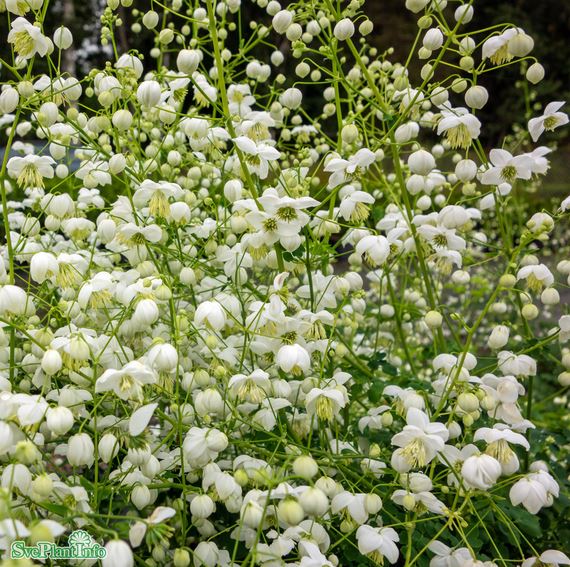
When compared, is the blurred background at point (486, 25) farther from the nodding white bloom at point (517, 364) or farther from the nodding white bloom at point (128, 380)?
the nodding white bloom at point (128, 380)

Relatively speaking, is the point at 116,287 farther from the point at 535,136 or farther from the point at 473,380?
the point at 535,136

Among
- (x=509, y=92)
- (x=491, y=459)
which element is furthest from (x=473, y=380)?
(x=509, y=92)

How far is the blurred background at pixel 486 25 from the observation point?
1202cm

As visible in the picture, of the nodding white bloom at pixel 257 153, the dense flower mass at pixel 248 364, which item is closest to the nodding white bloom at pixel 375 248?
the dense flower mass at pixel 248 364

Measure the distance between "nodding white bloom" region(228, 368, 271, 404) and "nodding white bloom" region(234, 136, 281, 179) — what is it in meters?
0.46

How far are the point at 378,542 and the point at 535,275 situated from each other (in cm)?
69

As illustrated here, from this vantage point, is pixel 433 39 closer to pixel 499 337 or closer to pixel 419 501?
pixel 499 337

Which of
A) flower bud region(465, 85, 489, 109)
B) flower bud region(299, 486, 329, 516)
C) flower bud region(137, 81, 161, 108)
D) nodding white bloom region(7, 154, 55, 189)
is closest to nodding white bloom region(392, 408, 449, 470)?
flower bud region(299, 486, 329, 516)

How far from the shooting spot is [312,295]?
1.62 meters

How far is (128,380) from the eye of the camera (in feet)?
3.90

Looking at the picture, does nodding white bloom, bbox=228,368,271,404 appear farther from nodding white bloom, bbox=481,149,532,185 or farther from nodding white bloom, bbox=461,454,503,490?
nodding white bloom, bbox=481,149,532,185

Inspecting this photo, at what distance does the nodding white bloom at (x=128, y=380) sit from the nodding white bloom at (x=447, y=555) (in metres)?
0.69

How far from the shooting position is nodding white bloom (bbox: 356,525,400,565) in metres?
1.29

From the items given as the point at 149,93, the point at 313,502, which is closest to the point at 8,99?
the point at 149,93
